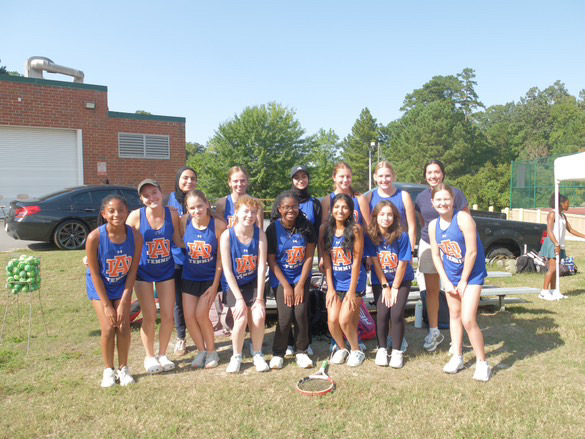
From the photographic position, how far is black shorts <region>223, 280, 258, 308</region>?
411 cm

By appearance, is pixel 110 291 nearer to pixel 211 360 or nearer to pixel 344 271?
pixel 211 360

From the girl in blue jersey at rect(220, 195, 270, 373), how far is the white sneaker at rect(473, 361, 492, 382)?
1766 mm

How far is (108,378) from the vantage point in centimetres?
373

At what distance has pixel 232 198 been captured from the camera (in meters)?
4.61

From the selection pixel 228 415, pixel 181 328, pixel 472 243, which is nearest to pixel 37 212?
pixel 181 328

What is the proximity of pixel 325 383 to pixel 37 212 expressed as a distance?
8.58 metres

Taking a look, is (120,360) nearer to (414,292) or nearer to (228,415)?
(228,415)

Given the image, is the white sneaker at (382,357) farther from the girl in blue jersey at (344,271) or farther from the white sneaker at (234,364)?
the white sneaker at (234,364)

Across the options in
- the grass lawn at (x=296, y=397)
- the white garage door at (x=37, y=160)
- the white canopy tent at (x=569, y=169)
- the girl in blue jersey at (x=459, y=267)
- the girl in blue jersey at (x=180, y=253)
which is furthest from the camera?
the white garage door at (x=37, y=160)

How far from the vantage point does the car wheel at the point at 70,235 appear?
33.3 ft

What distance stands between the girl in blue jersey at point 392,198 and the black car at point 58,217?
7.82 meters

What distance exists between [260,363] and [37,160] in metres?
17.1

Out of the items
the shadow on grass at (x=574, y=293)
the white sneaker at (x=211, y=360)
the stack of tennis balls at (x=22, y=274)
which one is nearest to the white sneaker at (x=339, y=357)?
the white sneaker at (x=211, y=360)

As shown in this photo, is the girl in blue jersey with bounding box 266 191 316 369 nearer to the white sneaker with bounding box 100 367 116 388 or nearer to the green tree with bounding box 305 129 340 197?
the white sneaker with bounding box 100 367 116 388
